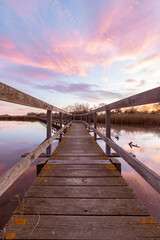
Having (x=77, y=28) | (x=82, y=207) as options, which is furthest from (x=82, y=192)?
(x=77, y=28)

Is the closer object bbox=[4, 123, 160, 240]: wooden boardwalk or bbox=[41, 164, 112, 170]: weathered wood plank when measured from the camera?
bbox=[4, 123, 160, 240]: wooden boardwalk

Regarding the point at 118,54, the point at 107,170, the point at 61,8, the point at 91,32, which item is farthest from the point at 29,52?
the point at 107,170

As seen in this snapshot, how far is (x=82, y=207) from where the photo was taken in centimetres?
134

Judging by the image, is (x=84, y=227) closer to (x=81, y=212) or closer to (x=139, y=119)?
(x=81, y=212)

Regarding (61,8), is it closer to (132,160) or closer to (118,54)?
(118,54)

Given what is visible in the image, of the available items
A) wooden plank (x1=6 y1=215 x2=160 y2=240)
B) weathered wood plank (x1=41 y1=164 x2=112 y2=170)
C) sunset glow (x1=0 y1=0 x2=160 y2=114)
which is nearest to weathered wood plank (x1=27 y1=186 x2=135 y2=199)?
wooden plank (x1=6 y1=215 x2=160 y2=240)

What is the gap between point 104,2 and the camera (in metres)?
5.98

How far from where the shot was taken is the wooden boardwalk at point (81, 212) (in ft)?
3.37

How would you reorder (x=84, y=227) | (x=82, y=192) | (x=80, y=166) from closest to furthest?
1. (x=84, y=227)
2. (x=82, y=192)
3. (x=80, y=166)

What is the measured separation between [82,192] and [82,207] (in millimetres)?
275

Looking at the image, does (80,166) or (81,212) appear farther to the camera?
(80,166)

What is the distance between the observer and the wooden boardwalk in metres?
1.03

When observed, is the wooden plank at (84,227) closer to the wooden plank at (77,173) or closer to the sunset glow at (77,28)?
the wooden plank at (77,173)

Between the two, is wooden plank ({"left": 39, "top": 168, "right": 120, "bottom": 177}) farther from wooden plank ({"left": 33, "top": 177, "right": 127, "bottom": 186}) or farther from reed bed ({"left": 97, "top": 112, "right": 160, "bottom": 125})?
reed bed ({"left": 97, "top": 112, "right": 160, "bottom": 125})
